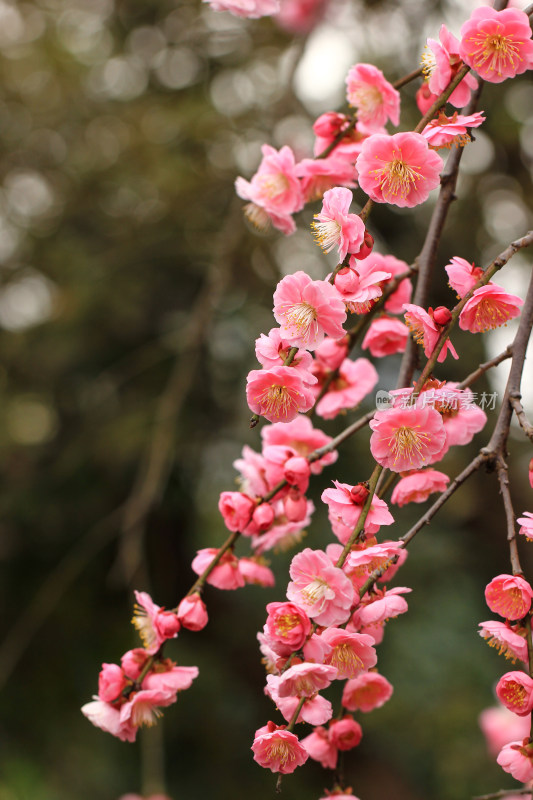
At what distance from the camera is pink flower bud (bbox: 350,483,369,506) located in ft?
2.35

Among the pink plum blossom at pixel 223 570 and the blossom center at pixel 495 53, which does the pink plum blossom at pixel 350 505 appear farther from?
the blossom center at pixel 495 53

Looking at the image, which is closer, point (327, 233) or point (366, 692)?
point (327, 233)

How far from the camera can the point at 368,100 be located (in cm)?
97

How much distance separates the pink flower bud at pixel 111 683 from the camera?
812 millimetres

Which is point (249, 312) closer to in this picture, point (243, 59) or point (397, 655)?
point (243, 59)

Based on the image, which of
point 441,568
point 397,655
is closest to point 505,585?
point 441,568

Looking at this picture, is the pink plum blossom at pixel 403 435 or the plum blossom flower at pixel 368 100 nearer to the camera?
the pink plum blossom at pixel 403 435

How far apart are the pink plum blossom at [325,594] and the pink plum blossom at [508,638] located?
15 cm

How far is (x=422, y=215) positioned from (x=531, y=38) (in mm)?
2387

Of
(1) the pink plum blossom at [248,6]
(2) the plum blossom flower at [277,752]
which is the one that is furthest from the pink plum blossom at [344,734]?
(1) the pink plum blossom at [248,6]

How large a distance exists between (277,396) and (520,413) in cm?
23

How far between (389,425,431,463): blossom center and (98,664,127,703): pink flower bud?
15.9 inches

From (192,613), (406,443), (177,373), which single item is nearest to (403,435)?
(406,443)

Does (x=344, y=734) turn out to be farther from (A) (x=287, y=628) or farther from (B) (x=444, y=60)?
(B) (x=444, y=60)
